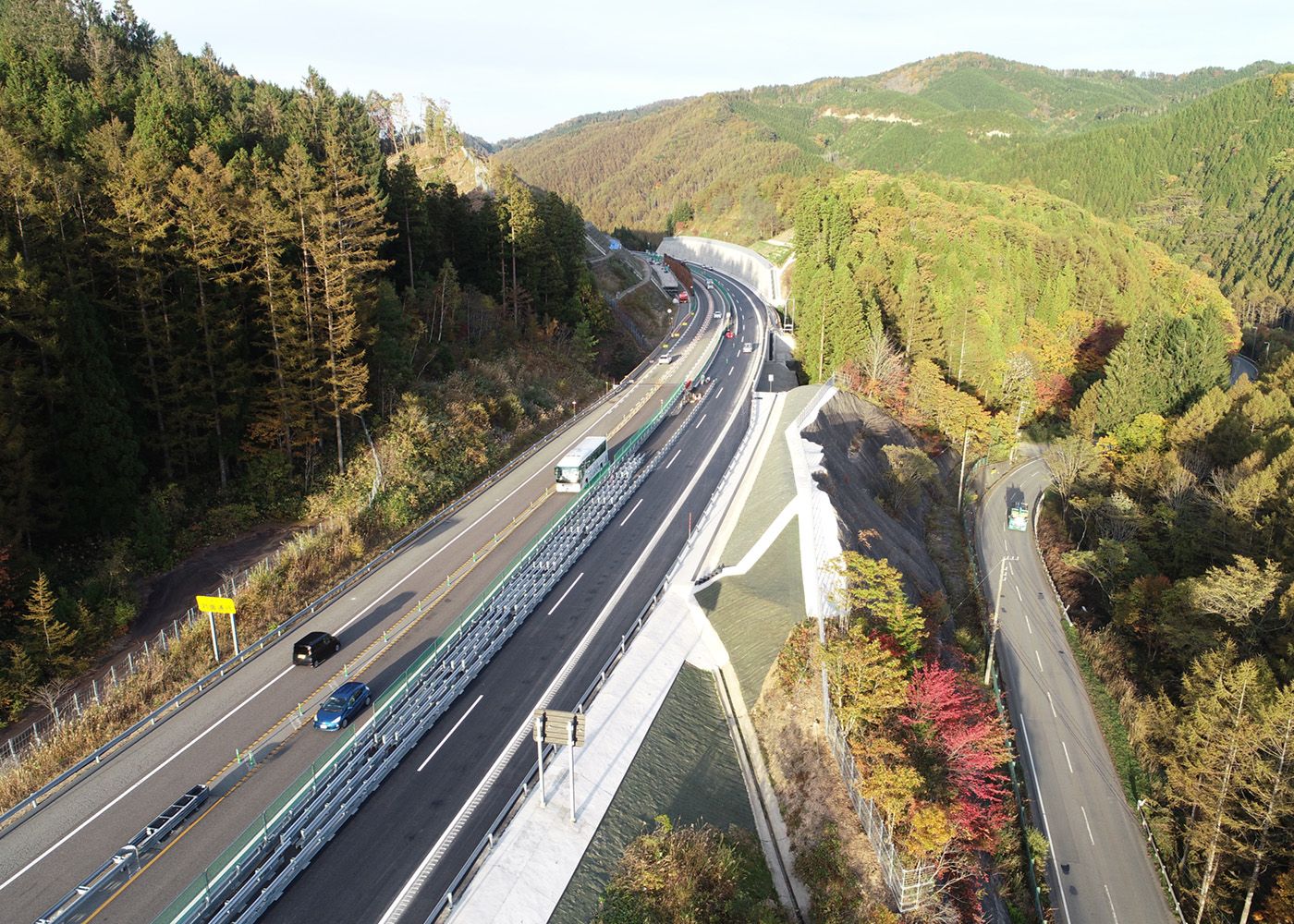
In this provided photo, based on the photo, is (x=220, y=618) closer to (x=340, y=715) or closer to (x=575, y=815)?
(x=340, y=715)

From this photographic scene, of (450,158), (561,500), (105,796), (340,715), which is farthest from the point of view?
(450,158)

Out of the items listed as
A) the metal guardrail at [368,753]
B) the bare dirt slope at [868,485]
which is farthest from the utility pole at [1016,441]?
the metal guardrail at [368,753]

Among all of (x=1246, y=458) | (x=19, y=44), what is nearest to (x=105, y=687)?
(x=19, y=44)

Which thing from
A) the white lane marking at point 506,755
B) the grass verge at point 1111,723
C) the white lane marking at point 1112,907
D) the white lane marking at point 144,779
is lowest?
the white lane marking at point 1112,907

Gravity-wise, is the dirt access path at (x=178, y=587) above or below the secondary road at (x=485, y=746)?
above

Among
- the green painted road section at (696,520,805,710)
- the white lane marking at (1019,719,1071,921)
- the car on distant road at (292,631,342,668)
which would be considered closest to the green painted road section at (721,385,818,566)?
the green painted road section at (696,520,805,710)

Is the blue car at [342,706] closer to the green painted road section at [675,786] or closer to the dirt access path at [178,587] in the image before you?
the green painted road section at [675,786]
